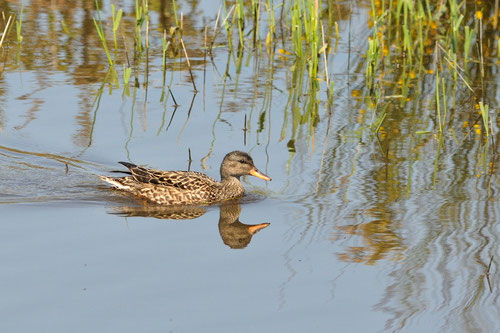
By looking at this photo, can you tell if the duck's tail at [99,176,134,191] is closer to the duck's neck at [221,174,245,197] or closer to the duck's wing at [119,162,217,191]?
the duck's wing at [119,162,217,191]

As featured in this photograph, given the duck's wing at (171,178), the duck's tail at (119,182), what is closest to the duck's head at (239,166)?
the duck's wing at (171,178)

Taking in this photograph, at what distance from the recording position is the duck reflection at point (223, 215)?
7.77m

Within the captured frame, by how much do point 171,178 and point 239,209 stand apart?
2.33ft

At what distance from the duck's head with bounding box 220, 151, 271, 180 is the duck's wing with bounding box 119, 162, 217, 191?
0.78ft

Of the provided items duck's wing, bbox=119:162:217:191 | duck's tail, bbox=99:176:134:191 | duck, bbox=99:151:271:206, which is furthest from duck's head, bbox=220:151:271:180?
duck's tail, bbox=99:176:134:191

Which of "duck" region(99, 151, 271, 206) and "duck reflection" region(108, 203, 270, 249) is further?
"duck" region(99, 151, 271, 206)

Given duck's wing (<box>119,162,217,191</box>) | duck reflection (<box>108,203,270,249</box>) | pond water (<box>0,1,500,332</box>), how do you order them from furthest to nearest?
duck's wing (<box>119,162,217,191</box>) < duck reflection (<box>108,203,270,249</box>) < pond water (<box>0,1,500,332</box>)

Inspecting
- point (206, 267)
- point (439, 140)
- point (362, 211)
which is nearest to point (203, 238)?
point (206, 267)

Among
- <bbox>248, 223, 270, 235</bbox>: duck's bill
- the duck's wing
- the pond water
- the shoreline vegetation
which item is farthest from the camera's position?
the shoreline vegetation

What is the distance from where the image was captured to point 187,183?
30.2 feet

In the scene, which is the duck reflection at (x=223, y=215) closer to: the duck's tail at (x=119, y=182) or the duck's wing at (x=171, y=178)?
the duck's wing at (x=171, y=178)

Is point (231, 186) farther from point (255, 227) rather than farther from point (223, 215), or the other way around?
point (255, 227)

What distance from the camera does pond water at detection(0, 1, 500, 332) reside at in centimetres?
620

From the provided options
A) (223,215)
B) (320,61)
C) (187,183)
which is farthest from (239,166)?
(320,61)
